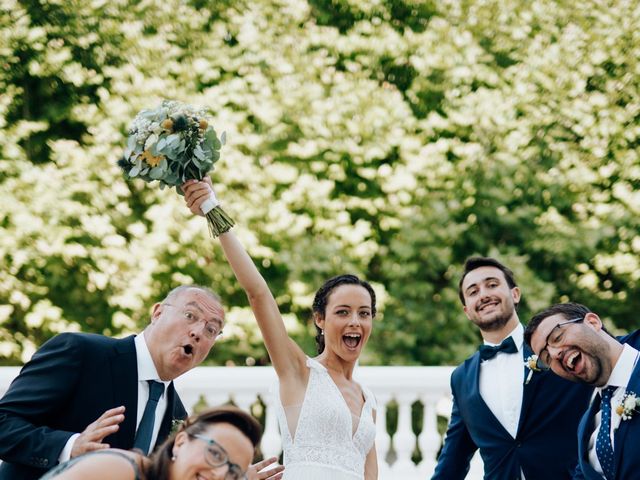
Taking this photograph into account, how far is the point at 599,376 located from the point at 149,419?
1.88m

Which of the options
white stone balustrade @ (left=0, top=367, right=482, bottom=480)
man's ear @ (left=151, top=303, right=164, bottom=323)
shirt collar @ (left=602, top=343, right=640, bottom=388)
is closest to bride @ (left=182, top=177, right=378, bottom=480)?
man's ear @ (left=151, top=303, right=164, bottom=323)

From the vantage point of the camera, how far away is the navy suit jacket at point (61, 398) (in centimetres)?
326

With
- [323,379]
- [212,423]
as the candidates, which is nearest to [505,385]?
[323,379]

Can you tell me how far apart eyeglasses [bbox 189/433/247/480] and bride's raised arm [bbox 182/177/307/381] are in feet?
3.75

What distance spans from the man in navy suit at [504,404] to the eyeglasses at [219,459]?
211cm

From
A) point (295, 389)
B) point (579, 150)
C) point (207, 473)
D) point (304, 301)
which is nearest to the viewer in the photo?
point (207, 473)

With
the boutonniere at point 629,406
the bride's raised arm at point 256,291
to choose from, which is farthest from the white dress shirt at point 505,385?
the bride's raised arm at point 256,291

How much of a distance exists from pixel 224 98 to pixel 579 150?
12.2ft

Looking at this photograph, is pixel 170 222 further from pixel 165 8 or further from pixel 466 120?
pixel 466 120

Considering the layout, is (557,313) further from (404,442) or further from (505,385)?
(404,442)

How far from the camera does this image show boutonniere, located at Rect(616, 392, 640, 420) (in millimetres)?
3406

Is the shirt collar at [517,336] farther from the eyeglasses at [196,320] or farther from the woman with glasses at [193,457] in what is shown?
the woman with glasses at [193,457]

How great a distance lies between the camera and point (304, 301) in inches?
329

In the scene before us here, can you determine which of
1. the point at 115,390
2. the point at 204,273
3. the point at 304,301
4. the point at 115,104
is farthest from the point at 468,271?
the point at 115,104
